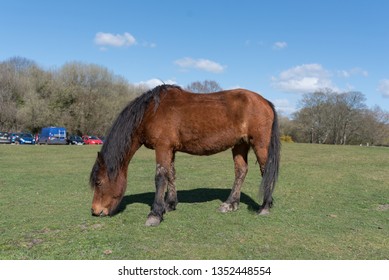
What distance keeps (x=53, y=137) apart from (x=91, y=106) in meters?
9.97

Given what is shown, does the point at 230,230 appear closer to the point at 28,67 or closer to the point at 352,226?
the point at 352,226

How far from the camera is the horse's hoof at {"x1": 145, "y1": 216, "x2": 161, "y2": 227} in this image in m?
5.86

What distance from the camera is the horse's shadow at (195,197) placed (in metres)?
7.69

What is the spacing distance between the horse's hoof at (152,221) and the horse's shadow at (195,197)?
130 centimetres

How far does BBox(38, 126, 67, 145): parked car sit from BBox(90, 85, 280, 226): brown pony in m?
41.5

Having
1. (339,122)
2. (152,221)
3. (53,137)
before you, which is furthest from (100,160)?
(339,122)

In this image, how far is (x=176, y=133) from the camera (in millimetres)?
6371

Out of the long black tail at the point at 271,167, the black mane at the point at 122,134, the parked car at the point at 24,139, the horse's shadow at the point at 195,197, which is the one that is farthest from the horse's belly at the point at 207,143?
the parked car at the point at 24,139

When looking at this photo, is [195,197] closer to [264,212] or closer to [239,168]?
[239,168]

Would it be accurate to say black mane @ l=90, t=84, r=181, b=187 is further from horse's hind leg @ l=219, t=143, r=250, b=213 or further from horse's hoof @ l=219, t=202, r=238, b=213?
horse's hoof @ l=219, t=202, r=238, b=213

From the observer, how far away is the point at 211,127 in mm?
6461

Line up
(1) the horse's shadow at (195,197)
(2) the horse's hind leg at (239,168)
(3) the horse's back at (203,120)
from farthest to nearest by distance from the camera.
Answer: (1) the horse's shadow at (195,197), (2) the horse's hind leg at (239,168), (3) the horse's back at (203,120)

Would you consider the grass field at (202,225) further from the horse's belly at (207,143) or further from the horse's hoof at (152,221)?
the horse's belly at (207,143)

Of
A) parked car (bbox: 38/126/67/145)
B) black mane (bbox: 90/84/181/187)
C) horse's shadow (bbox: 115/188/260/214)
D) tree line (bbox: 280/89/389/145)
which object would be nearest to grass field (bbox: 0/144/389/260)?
horse's shadow (bbox: 115/188/260/214)
